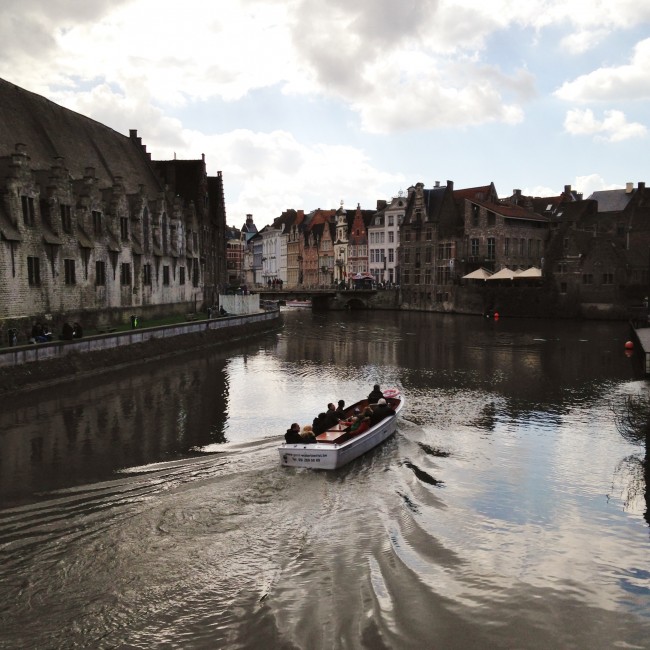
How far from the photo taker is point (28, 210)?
3531cm

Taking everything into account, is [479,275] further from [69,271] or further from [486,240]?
[69,271]

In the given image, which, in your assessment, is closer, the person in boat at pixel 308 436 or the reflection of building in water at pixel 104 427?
the reflection of building in water at pixel 104 427

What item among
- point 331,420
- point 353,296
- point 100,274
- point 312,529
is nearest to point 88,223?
point 100,274

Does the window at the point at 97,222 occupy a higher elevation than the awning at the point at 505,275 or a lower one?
higher

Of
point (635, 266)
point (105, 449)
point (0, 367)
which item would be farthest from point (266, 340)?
point (635, 266)

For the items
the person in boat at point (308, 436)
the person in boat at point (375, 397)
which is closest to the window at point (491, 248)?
the person in boat at point (375, 397)

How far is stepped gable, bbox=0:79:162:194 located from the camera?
4112 centimetres

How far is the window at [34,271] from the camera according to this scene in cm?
3528

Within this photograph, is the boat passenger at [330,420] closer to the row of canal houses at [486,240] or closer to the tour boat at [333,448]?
the tour boat at [333,448]

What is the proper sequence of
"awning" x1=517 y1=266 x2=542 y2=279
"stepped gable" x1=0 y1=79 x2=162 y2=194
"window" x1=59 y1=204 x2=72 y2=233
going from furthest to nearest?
1. "awning" x1=517 y1=266 x2=542 y2=279
2. "stepped gable" x1=0 y1=79 x2=162 y2=194
3. "window" x1=59 y1=204 x2=72 y2=233

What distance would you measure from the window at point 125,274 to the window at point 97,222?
3.90m

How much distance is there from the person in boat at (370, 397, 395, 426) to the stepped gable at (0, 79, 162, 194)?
28290 millimetres

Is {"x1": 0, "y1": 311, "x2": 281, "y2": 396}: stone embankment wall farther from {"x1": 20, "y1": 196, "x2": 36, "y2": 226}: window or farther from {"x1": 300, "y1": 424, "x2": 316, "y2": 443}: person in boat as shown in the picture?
{"x1": 300, "y1": 424, "x2": 316, "y2": 443}: person in boat


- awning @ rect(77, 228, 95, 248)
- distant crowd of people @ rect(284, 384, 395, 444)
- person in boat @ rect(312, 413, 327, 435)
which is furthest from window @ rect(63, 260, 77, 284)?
person in boat @ rect(312, 413, 327, 435)
